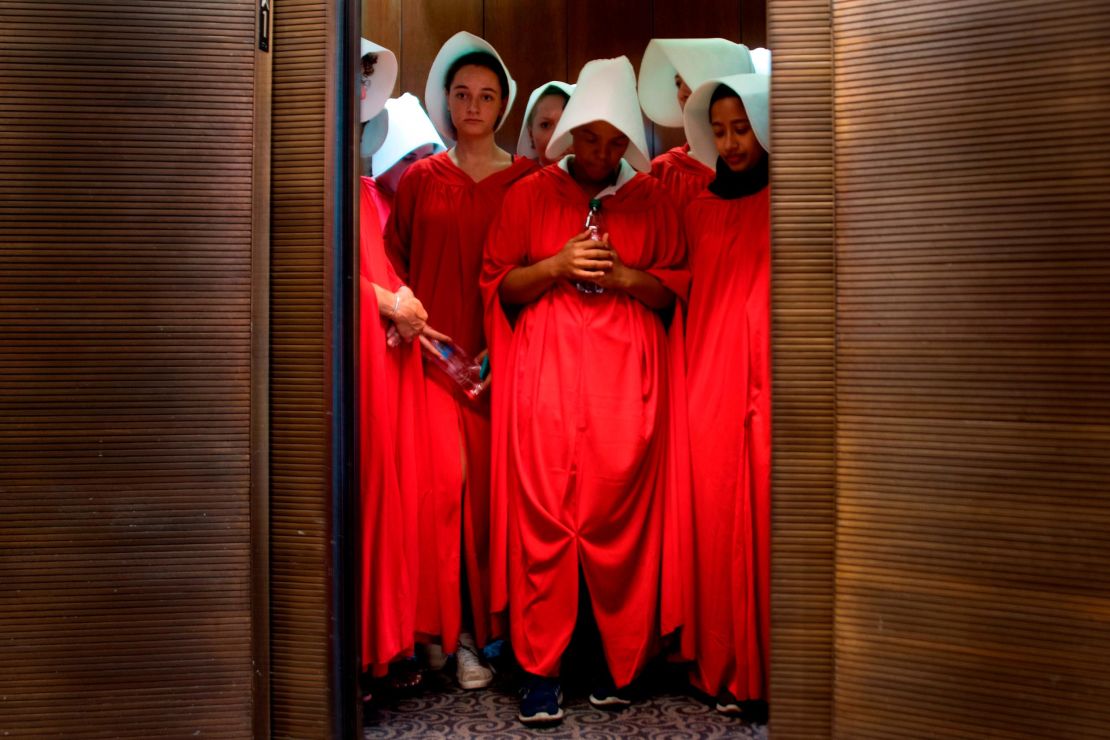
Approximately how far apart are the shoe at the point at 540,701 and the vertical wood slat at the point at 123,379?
0.79 m

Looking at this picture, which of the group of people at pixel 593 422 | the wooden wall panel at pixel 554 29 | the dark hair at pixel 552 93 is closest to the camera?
the group of people at pixel 593 422

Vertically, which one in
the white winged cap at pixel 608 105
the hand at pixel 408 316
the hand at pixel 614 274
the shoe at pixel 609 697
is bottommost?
the shoe at pixel 609 697

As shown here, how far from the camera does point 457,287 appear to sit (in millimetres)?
3232

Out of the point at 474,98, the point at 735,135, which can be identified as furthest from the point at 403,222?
the point at 735,135

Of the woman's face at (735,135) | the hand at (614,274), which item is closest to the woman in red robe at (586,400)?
the hand at (614,274)

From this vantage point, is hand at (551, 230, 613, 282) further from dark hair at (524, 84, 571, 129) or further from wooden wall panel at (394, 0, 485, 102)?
wooden wall panel at (394, 0, 485, 102)

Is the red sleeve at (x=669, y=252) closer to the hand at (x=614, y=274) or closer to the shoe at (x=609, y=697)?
the hand at (x=614, y=274)

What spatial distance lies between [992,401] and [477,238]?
1788mm

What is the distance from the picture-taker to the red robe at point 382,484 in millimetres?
2617

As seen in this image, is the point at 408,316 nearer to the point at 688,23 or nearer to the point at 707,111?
the point at 707,111

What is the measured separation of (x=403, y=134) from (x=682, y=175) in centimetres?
87

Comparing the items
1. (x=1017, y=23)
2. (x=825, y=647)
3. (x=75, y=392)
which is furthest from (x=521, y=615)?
(x=1017, y=23)

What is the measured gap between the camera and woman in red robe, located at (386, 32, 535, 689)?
295 centimetres

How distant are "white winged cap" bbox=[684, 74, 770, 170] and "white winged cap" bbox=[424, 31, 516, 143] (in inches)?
27.4
